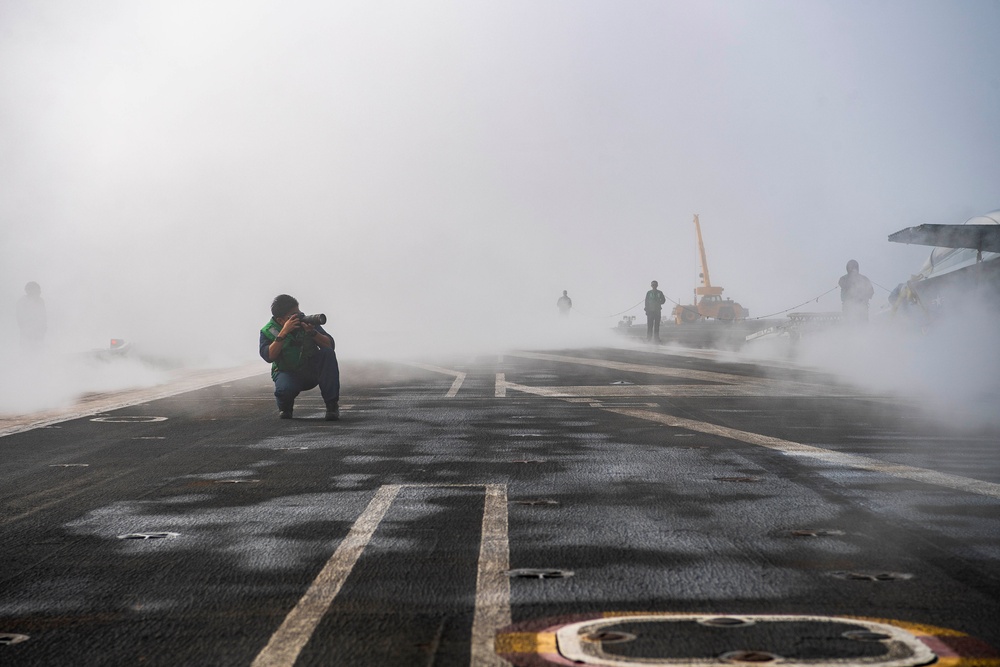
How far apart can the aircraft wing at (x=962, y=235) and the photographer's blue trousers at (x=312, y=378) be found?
31.0ft

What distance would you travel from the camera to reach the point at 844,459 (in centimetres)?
697

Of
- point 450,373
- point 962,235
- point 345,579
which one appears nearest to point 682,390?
point 962,235

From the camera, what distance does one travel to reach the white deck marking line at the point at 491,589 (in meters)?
2.90

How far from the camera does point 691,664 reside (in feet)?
9.09

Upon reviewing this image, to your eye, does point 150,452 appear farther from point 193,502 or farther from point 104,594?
point 104,594

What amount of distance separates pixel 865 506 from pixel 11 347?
19.7 meters

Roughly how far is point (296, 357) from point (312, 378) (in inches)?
11.5

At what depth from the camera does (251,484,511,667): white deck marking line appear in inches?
115

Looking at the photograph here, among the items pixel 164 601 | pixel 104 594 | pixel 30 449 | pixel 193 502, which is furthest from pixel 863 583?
pixel 30 449

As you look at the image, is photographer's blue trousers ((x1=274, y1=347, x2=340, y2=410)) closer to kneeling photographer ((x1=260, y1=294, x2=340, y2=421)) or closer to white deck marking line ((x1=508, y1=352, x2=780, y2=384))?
kneeling photographer ((x1=260, y1=294, x2=340, y2=421))

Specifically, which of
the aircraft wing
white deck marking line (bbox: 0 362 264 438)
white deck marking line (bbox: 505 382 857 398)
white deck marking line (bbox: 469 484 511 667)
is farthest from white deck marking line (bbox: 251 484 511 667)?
the aircraft wing

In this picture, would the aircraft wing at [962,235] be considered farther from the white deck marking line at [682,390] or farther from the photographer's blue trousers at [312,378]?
the photographer's blue trousers at [312,378]

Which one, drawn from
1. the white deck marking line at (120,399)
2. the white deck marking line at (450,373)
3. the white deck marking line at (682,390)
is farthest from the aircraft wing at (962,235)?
the white deck marking line at (120,399)

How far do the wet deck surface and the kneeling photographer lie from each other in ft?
2.78
